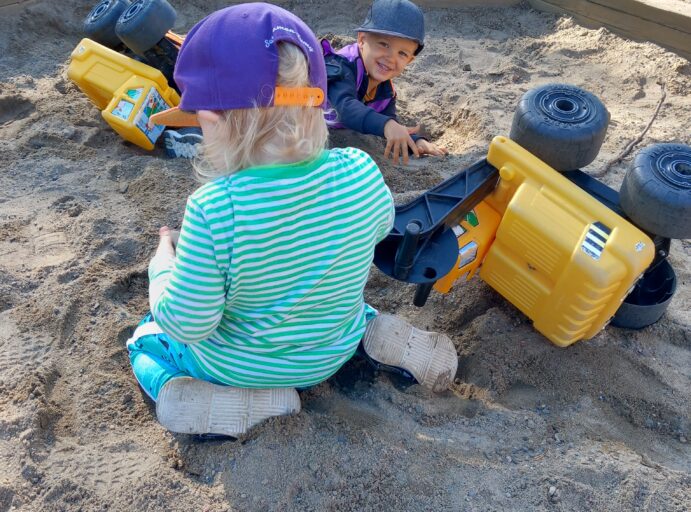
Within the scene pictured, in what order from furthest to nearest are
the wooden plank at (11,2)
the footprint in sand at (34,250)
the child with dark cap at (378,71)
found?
the wooden plank at (11,2) → the child with dark cap at (378,71) → the footprint in sand at (34,250)

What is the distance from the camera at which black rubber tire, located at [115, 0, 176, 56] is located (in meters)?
3.12

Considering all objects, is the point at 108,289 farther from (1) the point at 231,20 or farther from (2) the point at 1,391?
(1) the point at 231,20

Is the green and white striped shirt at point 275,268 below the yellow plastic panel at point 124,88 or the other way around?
the other way around

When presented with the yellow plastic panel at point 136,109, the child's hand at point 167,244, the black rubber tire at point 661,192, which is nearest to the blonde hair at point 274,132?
the child's hand at point 167,244

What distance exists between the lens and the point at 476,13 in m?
4.78

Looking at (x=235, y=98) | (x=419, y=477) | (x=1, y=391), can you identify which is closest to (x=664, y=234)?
(x=419, y=477)

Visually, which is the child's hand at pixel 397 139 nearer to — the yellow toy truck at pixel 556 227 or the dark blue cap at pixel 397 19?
the dark blue cap at pixel 397 19

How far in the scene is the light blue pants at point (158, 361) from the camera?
6.14 ft

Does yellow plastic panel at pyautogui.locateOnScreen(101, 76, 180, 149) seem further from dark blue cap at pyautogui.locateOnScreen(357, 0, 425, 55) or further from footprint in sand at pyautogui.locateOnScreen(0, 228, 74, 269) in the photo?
dark blue cap at pyautogui.locateOnScreen(357, 0, 425, 55)

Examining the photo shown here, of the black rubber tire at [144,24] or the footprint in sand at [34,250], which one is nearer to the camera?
the footprint in sand at [34,250]

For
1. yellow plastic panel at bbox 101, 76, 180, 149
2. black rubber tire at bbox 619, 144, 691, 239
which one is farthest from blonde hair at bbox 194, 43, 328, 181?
yellow plastic panel at bbox 101, 76, 180, 149

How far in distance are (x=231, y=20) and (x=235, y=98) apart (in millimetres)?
166

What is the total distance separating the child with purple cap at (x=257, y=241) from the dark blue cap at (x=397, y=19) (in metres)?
1.66

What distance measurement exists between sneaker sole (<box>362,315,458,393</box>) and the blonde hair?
80 centimetres
